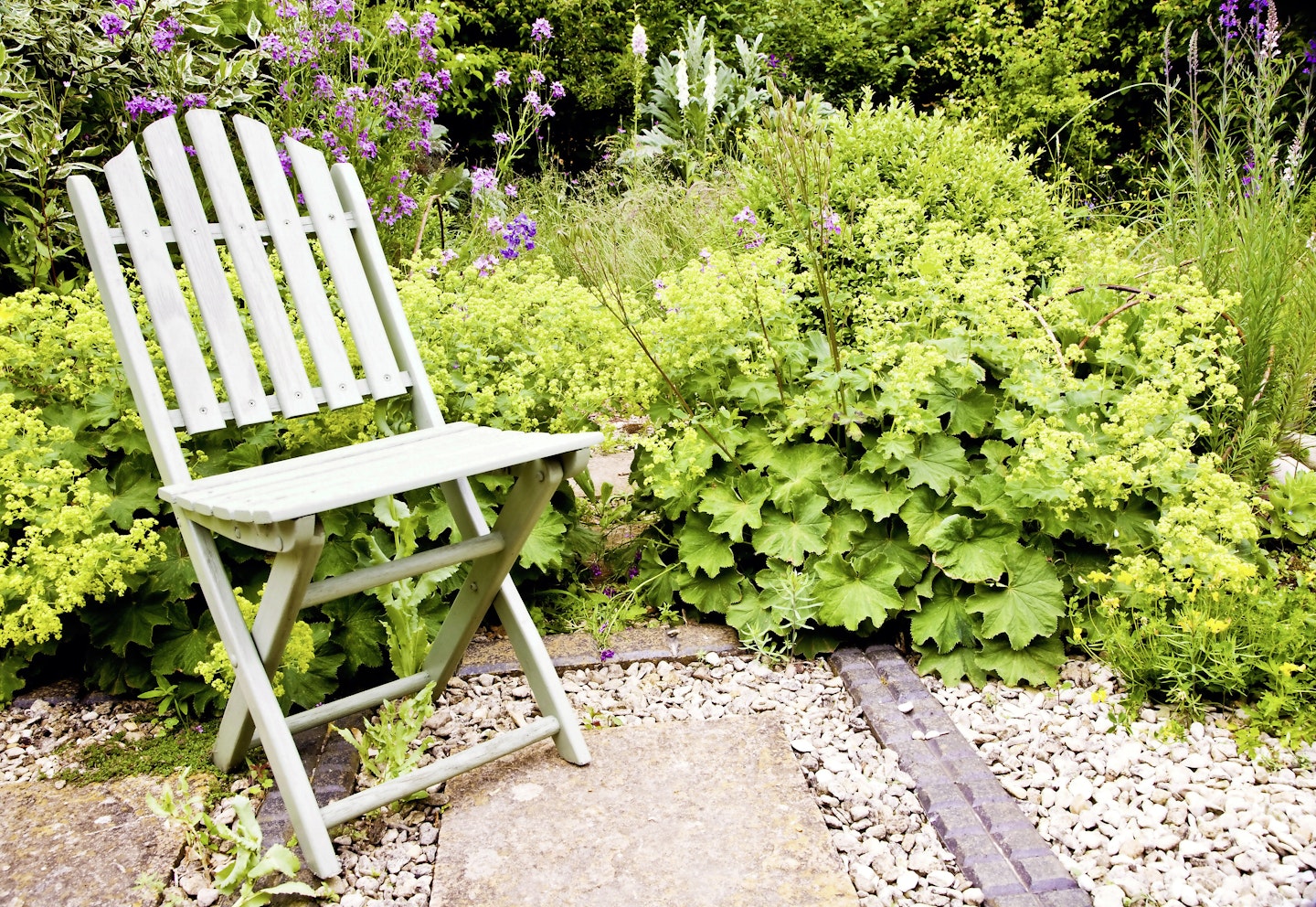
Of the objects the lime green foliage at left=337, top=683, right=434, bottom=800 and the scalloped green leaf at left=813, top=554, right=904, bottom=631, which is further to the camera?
the scalloped green leaf at left=813, top=554, right=904, bottom=631

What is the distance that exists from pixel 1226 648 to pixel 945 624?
602mm


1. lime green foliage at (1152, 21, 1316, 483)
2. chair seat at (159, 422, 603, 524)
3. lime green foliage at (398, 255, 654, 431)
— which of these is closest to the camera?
chair seat at (159, 422, 603, 524)

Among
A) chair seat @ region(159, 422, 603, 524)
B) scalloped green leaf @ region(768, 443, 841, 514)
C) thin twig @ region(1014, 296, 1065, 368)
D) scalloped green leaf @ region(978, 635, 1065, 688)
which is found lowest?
scalloped green leaf @ region(978, 635, 1065, 688)

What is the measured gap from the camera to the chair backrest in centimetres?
202

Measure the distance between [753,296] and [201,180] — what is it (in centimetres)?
265

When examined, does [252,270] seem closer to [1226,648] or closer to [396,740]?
[396,740]

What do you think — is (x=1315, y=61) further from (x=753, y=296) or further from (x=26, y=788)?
(x=26, y=788)

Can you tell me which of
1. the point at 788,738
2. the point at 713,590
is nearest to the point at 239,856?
the point at 788,738

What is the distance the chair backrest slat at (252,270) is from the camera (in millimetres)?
2201

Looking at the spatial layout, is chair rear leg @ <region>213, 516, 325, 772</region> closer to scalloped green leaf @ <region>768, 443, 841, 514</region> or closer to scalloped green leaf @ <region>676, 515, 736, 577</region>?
scalloped green leaf @ <region>676, 515, 736, 577</region>

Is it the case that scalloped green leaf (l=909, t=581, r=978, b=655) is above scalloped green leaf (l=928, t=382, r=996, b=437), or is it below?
below

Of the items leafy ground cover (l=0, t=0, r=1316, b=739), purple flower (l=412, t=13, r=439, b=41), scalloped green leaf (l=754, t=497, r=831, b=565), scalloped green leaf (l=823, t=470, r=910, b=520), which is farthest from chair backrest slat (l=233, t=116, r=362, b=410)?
purple flower (l=412, t=13, r=439, b=41)

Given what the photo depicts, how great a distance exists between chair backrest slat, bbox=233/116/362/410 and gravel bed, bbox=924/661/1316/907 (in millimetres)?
1589

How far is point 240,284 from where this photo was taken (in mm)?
2268
